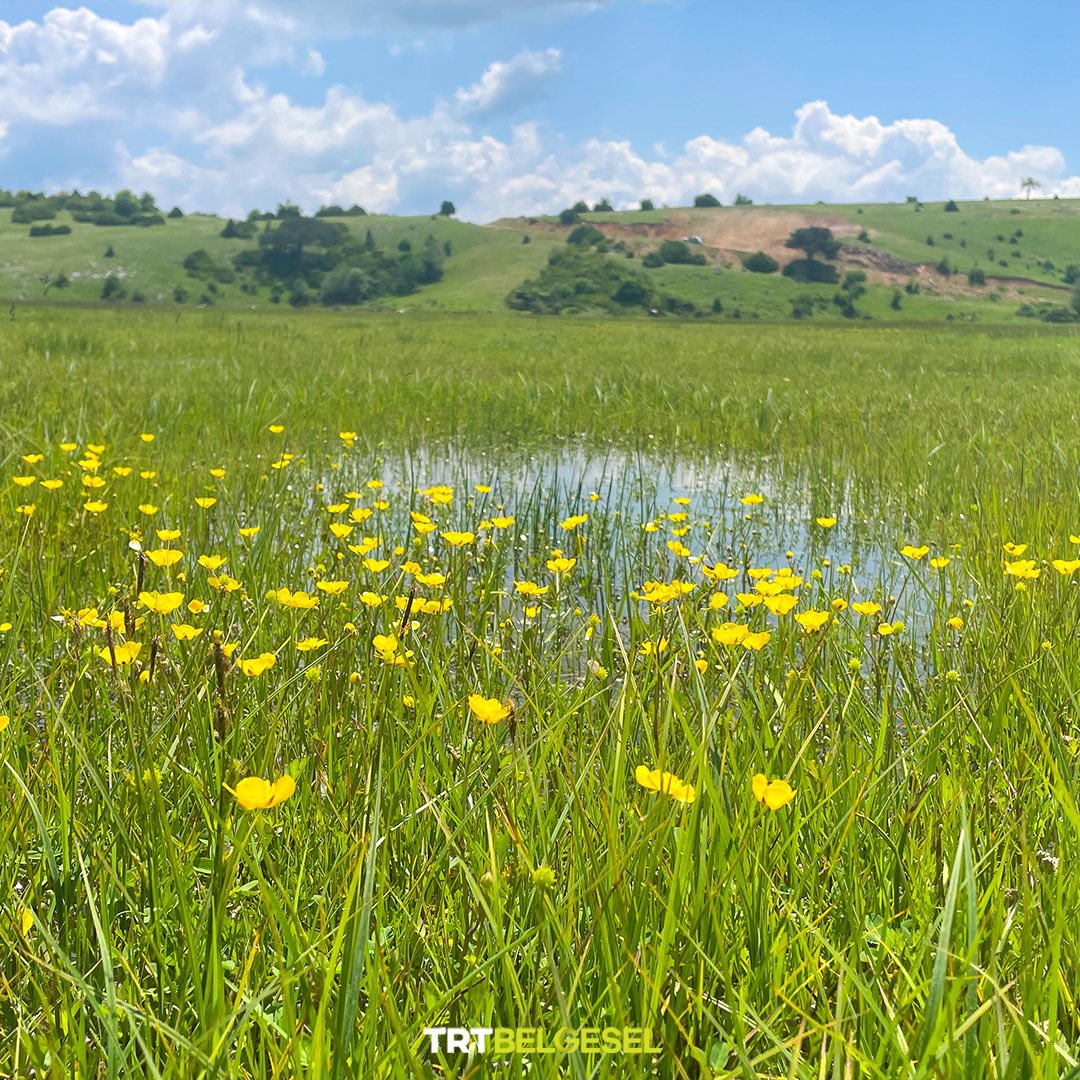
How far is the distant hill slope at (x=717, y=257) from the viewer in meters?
97.8

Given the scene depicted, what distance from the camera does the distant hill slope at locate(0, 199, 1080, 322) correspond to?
9781 centimetres

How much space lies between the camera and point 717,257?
12525 centimetres

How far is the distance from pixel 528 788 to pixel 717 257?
133 metres

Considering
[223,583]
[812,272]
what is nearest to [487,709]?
[223,583]

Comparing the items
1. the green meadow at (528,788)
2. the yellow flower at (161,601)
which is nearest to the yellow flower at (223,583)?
the green meadow at (528,788)

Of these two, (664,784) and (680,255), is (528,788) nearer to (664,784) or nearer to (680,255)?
(664,784)

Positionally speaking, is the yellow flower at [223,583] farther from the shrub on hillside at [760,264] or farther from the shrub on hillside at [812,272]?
the shrub on hillside at [760,264]

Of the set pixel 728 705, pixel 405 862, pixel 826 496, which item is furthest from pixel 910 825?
pixel 826 496

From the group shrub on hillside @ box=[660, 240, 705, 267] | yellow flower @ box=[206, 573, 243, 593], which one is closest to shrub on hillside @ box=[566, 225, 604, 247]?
shrub on hillside @ box=[660, 240, 705, 267]

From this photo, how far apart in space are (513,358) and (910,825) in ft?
56.0

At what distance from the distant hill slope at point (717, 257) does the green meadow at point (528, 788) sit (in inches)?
3396

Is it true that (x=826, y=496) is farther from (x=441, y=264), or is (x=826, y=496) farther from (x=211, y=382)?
(x=441, y=264)

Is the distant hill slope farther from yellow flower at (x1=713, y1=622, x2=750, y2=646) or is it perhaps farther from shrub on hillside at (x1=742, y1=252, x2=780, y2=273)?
yellow flower at (x1=713, y1=622, x2=750, y2=646)

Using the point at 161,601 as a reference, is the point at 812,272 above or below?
above
